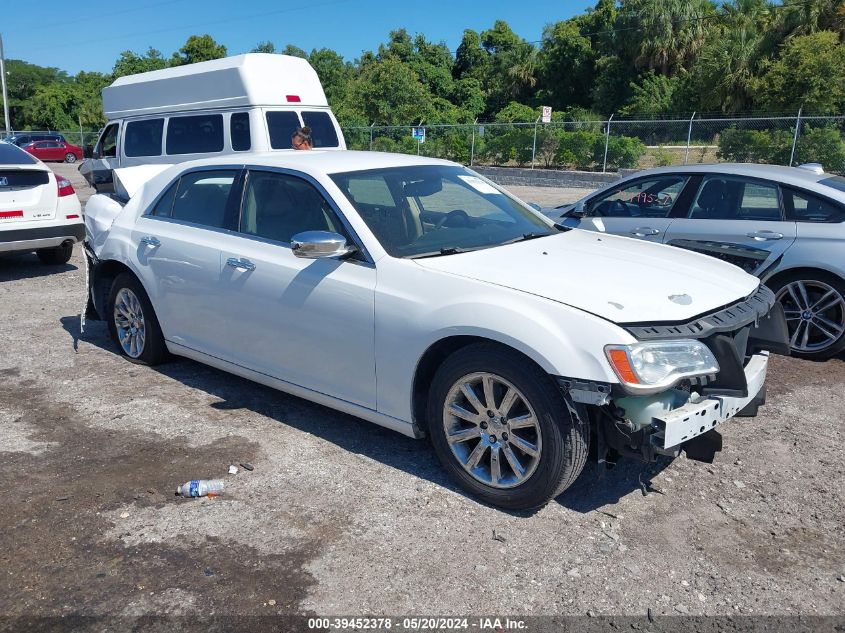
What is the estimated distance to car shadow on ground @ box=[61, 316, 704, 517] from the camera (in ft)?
13.1

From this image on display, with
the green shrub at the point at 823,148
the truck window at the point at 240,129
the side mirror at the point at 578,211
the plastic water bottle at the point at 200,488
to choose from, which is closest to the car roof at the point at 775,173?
the side mirror at the point at 578,211

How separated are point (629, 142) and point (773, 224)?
18890 millimetres

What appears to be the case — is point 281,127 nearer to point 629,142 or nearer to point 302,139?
point 302,139

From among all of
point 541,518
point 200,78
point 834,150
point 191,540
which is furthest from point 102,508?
point 834,150

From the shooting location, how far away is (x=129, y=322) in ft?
19.6

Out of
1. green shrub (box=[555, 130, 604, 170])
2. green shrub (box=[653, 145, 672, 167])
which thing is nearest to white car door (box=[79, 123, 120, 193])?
green shrub (box=[555, 130, 604, 170])

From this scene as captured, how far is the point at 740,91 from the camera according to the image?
36.4 m

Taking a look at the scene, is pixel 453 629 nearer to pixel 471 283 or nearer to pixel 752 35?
pixel 471 283

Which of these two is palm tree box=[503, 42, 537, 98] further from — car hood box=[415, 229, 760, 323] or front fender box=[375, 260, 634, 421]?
front fender box=[375, 260, 634, 421]

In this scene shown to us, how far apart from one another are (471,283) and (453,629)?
1628mm

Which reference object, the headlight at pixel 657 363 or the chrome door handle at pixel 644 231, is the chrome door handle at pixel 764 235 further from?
the headlight at pixel 657 363

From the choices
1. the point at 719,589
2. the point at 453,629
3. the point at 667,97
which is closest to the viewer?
the point at 453,629

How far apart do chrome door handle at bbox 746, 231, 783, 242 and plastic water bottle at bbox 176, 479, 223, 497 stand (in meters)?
4.76

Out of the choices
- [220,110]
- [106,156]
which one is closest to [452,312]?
[220,110]
